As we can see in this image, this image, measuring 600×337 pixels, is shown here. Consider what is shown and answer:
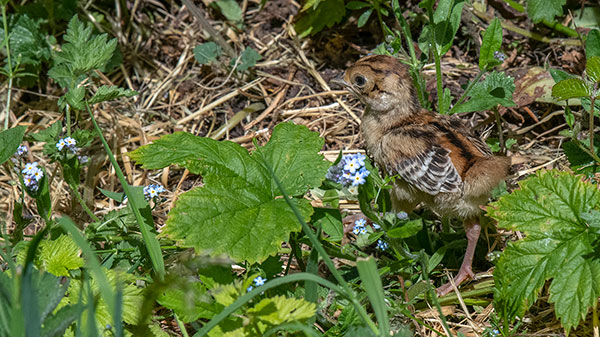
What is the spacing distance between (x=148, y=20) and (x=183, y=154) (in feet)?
7.80

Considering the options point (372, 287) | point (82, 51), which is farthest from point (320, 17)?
point (372, 287)

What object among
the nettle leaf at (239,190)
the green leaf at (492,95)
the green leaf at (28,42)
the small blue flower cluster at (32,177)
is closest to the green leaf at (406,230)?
the nettle leaf at (239,190)

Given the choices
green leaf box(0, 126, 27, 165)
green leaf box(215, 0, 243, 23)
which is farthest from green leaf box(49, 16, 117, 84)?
green leaf box(215, 0, 243, 23)

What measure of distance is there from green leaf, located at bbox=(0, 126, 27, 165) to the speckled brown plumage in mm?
1678

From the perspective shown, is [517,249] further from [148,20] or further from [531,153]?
[148,20]

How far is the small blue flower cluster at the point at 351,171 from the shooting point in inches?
116

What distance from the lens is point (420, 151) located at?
3.50 m

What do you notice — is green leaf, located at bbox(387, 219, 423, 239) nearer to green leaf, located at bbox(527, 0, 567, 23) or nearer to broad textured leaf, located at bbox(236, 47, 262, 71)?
green leaf, located at bbox(527, 0, 567, 23)

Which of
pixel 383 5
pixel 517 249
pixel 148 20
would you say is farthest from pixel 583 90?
pixel 148 20

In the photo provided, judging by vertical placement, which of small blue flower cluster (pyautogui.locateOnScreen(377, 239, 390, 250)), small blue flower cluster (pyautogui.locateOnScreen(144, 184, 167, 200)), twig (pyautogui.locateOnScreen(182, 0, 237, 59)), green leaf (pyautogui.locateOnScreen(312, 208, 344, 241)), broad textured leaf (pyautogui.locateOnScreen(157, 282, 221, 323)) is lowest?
broad textured leaf (pyautogui.locateOnScreen(157, 282, 221, 323))

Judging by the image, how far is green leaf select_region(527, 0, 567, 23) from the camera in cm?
427

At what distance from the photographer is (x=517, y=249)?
9.91 ft

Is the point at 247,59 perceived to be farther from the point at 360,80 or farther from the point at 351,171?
the point at 351,171

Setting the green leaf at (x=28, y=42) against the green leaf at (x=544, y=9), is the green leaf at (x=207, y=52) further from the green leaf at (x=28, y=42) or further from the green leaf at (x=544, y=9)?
the green leaf at (x=544, y=9)
